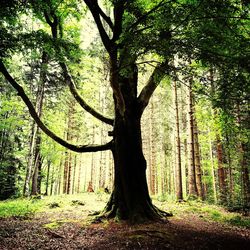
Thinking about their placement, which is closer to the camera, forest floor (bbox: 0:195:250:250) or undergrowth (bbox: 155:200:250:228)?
forest floor (bbox: 0:195:250:250)

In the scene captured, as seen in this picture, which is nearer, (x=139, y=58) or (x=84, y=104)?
(x=139, y=58)

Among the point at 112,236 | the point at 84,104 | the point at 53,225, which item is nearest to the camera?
the point at 112,236

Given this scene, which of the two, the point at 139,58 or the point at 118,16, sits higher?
the point at 118,16

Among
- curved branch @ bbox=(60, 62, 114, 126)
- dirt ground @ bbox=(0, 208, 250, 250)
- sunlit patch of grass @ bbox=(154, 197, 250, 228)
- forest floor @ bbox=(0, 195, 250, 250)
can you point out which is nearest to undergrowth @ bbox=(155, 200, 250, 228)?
sunlit patch of grass @ bbox=(154, 197, 250, 228)

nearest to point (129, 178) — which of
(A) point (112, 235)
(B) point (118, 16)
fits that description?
(A) point (112, 235)

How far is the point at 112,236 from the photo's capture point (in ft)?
20.4

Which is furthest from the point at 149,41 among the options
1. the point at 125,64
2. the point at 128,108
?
the point at 128,108

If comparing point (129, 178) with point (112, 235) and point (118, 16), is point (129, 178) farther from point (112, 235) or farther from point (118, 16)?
point (118, 16)

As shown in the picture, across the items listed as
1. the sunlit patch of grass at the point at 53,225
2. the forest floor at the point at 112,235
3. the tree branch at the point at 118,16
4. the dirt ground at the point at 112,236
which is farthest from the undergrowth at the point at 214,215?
the tree branch at the point at 118,16

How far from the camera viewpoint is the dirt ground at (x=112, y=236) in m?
5.53

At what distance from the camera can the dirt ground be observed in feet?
18.1

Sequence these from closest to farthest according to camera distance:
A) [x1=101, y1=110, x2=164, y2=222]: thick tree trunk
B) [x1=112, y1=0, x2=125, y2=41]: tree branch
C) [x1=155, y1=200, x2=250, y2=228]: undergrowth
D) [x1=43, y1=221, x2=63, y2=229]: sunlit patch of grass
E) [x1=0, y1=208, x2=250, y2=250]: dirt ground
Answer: [x1=112, y1=0, x2=125, y2=41]: tree branch, [x1=0, y1=208, x2=250, y2=250]: dirt ground, [x1=43, y1=221, x2=63, y2=229]: sunlit patch of grass, [x1=101, y1=110, x2=164, y2=222]: thick tree trunk, [x1=155, y1=200, x2=250, y2=228]: undergrowth

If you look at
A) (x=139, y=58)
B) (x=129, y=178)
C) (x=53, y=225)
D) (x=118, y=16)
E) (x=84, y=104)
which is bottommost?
(x=53, y=225)

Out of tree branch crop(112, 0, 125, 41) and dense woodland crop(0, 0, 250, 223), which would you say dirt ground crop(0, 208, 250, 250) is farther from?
tree branch crop(112, 0, 125, 41)
